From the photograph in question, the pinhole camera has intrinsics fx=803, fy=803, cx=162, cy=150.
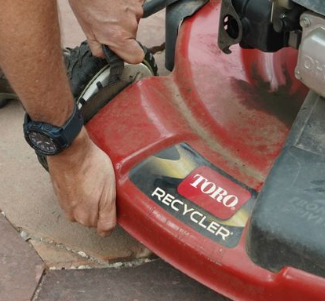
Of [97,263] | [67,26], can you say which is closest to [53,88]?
[97,263]

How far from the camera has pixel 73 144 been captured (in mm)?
1332

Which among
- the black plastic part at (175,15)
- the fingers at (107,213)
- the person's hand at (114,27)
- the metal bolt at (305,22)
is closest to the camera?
the metal bolt at (305,22)

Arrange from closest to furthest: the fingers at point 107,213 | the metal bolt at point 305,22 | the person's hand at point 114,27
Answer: the metal bolt at point 305,22 → the fingers at point 107,213 → the person's hand at point 114,27

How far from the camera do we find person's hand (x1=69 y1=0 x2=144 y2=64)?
4.95ft

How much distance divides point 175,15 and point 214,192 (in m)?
0.54

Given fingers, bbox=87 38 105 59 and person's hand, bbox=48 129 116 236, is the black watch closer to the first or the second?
person's hand, bbox=48 129 116 236

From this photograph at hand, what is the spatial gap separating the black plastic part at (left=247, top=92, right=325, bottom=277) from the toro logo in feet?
0.42

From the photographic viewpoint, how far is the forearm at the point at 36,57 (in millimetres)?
1168

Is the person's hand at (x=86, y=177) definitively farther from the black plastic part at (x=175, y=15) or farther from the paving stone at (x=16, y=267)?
the black plastic part at (x=175, y=15)

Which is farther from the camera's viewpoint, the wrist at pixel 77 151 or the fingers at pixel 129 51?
the fingers at pixel 129 51

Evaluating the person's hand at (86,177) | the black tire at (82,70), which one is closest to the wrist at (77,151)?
the person's hand at (86,177)

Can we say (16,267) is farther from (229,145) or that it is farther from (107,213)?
(229,145)

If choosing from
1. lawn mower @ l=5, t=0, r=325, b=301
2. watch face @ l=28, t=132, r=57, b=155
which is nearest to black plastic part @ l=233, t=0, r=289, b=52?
lawn mower @ l=5, t=0, r=325, b=301

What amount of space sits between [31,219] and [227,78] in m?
0.48
